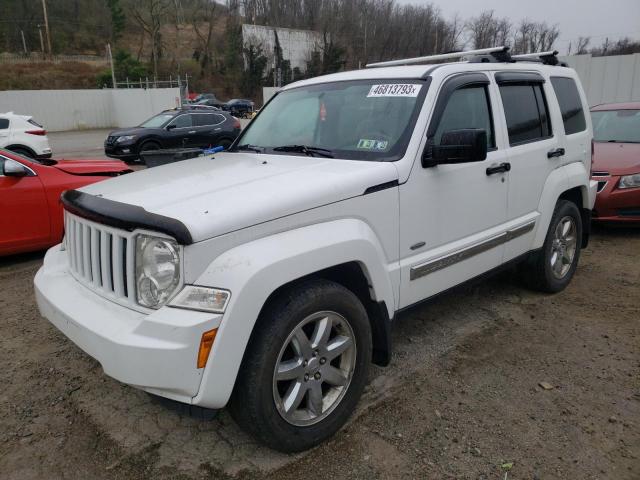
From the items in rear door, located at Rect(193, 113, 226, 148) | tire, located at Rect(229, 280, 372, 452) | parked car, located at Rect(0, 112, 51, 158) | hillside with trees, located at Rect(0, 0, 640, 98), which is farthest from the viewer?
hillside with trees, located at Rect(0, 0, 640, 98)

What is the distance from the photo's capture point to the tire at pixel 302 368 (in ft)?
7.46

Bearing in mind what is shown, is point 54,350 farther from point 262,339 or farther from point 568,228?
point 568,228

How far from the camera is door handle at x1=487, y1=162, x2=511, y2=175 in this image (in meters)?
3.47

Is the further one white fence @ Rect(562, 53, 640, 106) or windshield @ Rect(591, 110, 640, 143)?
white fence @ Rect(562, 53, 640, 106)

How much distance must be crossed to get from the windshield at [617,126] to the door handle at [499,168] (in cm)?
469

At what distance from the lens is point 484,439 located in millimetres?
2672

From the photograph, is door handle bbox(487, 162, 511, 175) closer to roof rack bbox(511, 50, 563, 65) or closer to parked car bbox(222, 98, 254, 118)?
roof rack bbox(511, 50, 563, 65)

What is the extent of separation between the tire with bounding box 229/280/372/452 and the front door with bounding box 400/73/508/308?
521 millimetres

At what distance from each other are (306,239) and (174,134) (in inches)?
590

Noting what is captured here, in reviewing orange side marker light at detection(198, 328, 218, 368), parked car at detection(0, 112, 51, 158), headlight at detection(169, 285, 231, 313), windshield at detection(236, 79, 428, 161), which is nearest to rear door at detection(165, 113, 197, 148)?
parked car at detection(0, 112, 51, 158)

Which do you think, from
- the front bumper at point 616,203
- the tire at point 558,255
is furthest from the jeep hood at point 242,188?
the front bumper at point 616,203

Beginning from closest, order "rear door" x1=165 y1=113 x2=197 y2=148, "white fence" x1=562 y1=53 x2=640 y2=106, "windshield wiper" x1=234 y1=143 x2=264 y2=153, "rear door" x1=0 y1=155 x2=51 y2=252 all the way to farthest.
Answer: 1. "windshield wiper" x1=234 y1=143 x2=264 y2=153
2. "rear door" x1=0 y1=155 x2=51 y2=252
3. "white fence" x1=562 y1=53 x2=640 y2=106
4. "rear door" x1=165 y1=113 x2=197 y2=148

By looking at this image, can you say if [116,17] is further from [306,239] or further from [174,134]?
[306,239]

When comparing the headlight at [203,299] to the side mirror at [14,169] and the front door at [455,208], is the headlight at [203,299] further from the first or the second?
the side mirror at [14,169]
